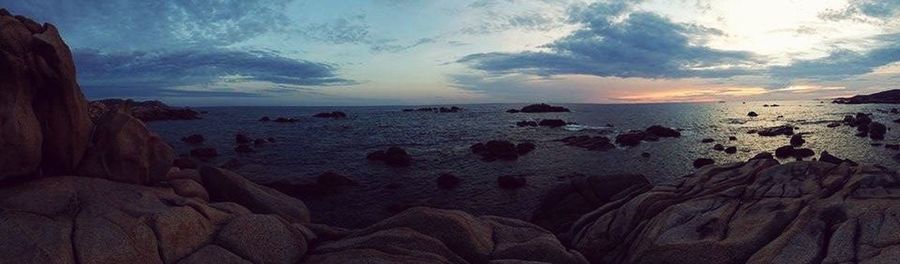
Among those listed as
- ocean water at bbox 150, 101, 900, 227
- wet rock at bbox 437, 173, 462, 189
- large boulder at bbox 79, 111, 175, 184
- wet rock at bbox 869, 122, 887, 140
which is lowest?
ocean water at bbox 150, 101, 900, 227

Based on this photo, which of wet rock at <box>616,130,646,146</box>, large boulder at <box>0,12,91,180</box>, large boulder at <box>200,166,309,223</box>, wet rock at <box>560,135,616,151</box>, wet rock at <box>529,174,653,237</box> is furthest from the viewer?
wet rock at <box>616,130,646,146</box>

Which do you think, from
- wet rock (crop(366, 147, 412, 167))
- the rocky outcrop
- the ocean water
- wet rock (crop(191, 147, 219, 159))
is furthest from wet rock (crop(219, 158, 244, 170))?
the rocky outcrop

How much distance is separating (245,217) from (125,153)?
4750 millimetres

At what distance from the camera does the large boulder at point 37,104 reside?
45.2 ft

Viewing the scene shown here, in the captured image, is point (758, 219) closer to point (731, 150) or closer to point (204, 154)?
point (731, 150)

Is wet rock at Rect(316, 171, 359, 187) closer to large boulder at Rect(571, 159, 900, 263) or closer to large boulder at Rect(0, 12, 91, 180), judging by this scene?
large boulder at Rect(571, 159, 900, 263)

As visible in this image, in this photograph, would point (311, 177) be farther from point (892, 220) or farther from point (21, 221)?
point (892, 220)

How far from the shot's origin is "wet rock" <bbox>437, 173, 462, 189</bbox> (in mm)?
40047

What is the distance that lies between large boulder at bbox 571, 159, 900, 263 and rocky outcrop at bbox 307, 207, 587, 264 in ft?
10.8

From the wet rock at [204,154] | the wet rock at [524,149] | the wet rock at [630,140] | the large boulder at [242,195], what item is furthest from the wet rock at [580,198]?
the wet rock at [204,154]

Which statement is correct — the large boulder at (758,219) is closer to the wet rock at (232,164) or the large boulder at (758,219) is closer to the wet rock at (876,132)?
the wet rock at (232,164)

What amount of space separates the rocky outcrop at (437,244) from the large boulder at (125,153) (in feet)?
21.7

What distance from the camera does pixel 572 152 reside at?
6028cm

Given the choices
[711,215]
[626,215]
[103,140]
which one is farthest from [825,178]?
[103,140]
